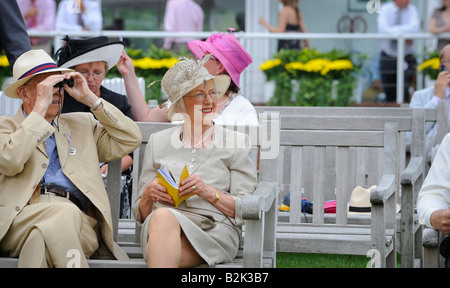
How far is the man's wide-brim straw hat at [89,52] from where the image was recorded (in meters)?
5.55

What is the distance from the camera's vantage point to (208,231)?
14.4 ft

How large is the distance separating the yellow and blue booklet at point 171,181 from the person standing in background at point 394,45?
7.57 m

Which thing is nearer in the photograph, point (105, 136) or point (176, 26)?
point (105, 136)

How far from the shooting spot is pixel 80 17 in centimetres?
1236

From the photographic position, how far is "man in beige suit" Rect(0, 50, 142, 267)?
4.11m

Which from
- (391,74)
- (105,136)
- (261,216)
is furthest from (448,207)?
(391,74)

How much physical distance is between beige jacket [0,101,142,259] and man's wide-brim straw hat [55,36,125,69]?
2.95ft

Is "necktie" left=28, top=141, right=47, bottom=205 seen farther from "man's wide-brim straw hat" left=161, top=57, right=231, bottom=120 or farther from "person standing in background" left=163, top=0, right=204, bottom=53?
"person standing in background" left=163, top=0, right=204, bottom=53

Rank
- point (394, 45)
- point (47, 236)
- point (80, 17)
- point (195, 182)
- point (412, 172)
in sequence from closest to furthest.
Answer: point (47, 236)
point (195, 182)
point (412, 172)
point (394, 45)
point (80, 17)

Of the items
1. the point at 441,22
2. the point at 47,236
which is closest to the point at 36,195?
the point at 47,236

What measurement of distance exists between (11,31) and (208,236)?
7.48 ft

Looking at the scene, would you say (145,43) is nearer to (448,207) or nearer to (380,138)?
(380,138)

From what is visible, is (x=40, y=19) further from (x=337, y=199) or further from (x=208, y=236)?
(x=208, y=236)
